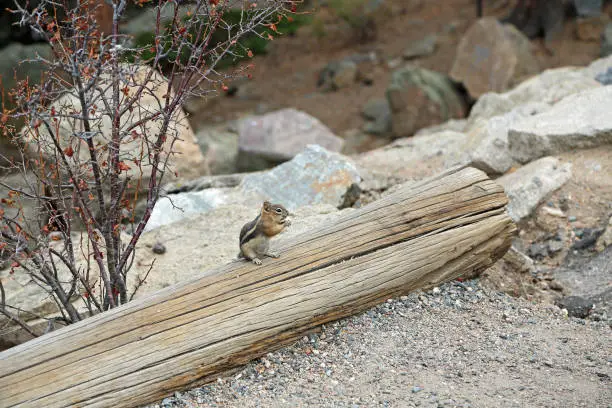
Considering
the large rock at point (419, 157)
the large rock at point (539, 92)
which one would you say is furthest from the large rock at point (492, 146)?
the large rock at point (539, 92)

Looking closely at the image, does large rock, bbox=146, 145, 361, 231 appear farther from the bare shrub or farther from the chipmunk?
the chipmunk

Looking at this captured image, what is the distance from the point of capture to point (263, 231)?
3986 millimetres

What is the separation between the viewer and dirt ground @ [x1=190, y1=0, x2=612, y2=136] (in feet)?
44.6

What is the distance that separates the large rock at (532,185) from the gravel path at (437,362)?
1.52 metres

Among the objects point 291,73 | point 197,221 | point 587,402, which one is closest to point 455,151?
point 197,221

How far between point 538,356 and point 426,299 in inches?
29.0

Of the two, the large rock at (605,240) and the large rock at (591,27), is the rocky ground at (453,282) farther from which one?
the large rock at (591,27)

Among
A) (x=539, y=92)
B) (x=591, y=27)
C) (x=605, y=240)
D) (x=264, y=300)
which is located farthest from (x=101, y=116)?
(x=591, y=27)

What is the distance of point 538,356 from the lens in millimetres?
3928

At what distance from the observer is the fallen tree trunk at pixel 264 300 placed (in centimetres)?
376

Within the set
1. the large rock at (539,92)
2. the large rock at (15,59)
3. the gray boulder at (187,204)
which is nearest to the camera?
the gray boulder at (187,204)

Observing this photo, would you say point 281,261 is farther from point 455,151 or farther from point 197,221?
point 455,151

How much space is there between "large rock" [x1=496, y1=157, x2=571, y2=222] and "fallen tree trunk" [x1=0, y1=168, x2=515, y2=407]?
1.39 metres

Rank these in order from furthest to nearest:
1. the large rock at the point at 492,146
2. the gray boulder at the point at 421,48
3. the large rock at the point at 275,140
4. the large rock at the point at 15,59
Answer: the gray boulder at the point at 421,48 < the large rock at the point at 15,59 < the large rock at the point at 275,140 < the large rock at the point at 492,146
